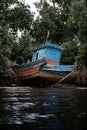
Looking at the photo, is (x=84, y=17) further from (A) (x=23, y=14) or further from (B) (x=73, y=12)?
(A) (x=23, y=14)

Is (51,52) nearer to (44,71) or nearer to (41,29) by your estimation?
(44,71)

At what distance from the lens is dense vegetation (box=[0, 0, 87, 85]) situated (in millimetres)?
28125


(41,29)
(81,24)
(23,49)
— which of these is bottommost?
(23,49)

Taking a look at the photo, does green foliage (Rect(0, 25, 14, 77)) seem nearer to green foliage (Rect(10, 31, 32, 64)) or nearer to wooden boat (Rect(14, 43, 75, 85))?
wooden boat (Rect(14, 43, 75, 85))

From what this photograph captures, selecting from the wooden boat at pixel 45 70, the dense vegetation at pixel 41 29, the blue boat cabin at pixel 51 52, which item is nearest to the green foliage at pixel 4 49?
the dense vegetation at pixel 41 29

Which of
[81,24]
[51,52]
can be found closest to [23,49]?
[51,52]

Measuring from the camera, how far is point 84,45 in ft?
92.7

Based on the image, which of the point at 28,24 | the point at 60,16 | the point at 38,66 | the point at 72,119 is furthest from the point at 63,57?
the point at 72,119

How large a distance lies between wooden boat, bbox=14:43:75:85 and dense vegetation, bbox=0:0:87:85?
5.85 feet

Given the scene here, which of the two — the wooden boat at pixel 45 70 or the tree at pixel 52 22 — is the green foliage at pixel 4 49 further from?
the tree at pixel 52 22

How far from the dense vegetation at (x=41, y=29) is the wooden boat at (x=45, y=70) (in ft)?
5.85

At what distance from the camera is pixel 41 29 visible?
46.0 m

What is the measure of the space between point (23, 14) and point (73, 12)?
1412 centimetres

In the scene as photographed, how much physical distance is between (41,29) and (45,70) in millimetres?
19137
